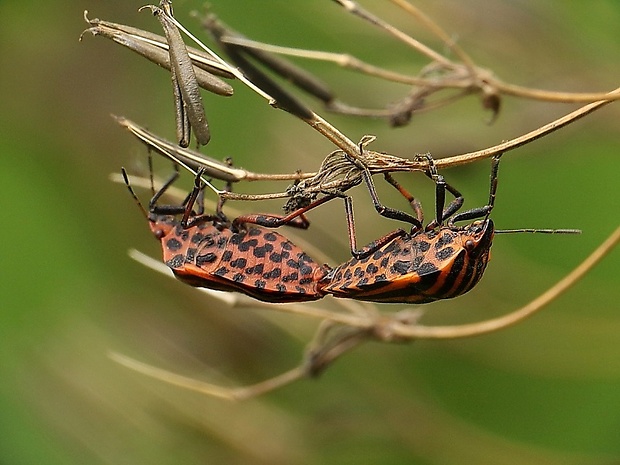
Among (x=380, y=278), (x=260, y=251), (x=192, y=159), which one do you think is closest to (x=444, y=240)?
(x=380, y=278)

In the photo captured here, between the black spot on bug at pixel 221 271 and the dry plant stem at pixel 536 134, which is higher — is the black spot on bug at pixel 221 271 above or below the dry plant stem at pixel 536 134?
below

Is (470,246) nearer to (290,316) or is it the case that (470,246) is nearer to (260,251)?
(260,251)

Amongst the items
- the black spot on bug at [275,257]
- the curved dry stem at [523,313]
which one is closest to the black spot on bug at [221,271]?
the black spot on bug at [275,257]

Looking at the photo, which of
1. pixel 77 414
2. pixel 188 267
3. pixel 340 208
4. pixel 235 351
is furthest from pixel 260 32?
pixel 188 267

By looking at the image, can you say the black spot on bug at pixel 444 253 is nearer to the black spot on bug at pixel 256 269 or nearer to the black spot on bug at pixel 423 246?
the black spot on bug at pixel 423 246

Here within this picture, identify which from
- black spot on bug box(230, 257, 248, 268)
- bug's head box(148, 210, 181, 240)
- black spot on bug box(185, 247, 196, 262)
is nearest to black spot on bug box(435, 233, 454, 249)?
black spot on bug box(230, 257, 248, 268)

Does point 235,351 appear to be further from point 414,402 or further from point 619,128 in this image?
point 619,128
